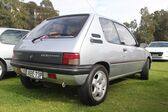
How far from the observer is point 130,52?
635cm

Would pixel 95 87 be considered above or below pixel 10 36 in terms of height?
below

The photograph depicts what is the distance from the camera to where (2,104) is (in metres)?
4.84

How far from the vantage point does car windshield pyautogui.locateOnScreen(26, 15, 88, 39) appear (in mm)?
4957

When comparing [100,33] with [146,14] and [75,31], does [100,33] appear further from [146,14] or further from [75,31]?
[146,14]

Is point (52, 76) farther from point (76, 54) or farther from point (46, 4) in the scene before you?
point (46, 4)

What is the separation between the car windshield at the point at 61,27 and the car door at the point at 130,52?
1219 millimetres

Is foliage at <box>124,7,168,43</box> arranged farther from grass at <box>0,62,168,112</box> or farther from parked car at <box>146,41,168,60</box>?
grass at <box>0,62,168,112</box>

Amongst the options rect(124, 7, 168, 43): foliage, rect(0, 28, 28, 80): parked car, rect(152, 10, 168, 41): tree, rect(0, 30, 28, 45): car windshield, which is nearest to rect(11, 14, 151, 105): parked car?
rect(0, 28, 28, 80): parked car

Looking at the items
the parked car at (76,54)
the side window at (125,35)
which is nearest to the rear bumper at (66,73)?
the parked car at (76,54)

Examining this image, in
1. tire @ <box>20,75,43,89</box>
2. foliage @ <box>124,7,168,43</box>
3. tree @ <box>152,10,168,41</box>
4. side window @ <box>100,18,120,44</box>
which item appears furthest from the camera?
tree @ <box>152,10,168,41</box>

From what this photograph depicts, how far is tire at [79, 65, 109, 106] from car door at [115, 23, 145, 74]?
1076mm

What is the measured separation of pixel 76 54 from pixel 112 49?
1177 millimetres

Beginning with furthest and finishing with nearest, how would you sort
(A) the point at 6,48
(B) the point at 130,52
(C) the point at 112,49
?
(A) the point at 6,48
(B) the point at 130,52
(C) the point at 112,49

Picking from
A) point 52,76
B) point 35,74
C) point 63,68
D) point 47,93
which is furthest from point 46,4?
point 63,68
